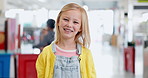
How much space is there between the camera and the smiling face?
1571 mm

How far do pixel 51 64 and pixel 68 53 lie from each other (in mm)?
127

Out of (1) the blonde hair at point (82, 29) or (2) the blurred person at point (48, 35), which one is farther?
(2) the blurred person at point (48, 35)

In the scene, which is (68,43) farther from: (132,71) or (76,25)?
(132,71)

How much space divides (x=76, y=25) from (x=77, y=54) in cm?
18

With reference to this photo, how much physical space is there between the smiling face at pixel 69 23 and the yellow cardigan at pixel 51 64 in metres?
0.13

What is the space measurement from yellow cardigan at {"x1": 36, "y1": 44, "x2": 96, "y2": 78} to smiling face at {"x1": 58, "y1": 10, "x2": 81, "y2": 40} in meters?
0.13

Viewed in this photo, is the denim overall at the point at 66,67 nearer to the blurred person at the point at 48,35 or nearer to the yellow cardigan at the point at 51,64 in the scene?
the yellow cardigan at the point at 51,64

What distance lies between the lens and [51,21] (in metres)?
2.71

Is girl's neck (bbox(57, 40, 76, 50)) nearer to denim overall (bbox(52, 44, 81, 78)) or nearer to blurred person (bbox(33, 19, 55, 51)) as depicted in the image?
denim overall (bbox(52, 44, 81, 78))

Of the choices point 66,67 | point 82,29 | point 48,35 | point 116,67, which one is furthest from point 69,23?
point 116,67

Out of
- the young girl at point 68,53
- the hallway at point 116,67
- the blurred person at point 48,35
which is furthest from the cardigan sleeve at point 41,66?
the hallway at point 116,67

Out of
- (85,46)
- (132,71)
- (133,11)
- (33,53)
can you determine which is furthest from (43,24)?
(133,11)

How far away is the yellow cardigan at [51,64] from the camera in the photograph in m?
1.57

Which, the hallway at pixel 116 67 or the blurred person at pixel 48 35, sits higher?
the blurred person at pixel 48 35
